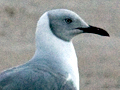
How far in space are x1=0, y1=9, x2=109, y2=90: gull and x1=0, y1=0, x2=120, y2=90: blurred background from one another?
1.86m

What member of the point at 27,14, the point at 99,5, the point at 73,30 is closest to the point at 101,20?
the point at 99,5

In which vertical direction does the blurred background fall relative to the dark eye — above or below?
below

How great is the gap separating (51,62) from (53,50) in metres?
0.10

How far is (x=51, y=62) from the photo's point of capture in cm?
252

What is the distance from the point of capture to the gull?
7.86ft

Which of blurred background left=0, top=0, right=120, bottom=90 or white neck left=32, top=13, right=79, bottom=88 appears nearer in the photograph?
white neck left=32, top=13, right=79, bottom=88

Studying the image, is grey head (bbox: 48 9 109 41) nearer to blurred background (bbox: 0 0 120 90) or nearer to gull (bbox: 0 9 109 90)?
gull (bbox: 0 9 109 90)

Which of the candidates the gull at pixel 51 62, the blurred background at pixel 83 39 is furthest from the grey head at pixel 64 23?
the blurred background at pixel 83 39

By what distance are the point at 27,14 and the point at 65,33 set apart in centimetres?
424

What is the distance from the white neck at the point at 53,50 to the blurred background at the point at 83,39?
1.87 metres

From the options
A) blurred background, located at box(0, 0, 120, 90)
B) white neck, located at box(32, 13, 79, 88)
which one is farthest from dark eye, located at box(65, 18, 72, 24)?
blurred background, located at box(0, 0, 120, 90)

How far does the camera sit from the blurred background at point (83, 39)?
15.7 feet

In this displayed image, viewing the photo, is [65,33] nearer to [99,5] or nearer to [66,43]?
[66,43]

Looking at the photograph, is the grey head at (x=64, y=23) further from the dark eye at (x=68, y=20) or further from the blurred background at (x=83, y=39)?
the blurred background at (x=83, y=39)
